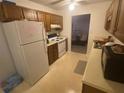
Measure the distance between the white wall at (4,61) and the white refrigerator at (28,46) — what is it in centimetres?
14

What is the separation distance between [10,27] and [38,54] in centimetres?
96

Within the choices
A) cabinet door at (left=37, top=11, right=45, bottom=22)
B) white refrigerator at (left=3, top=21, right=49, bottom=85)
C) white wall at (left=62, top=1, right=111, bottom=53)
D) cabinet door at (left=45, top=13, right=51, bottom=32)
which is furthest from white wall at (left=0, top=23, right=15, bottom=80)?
white wall at (left=62, top=1, right=111, bottom=53)

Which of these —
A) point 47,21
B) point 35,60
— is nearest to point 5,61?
point 35,60

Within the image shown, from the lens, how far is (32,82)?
6.58 feet

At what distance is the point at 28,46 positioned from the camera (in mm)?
1765

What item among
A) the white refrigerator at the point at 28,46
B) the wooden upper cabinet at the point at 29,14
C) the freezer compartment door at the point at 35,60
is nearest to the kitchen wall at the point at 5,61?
the white refrigerator at the point at 28,46

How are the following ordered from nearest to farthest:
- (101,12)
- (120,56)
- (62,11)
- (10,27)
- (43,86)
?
(120,56) → (10,27) → (43,86) → (101,12) → (62,11)

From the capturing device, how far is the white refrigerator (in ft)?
5.32

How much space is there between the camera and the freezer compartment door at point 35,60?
1786 mm

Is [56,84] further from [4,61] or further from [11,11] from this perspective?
[11,11]

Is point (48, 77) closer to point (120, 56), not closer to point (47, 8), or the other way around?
point (120, 56)

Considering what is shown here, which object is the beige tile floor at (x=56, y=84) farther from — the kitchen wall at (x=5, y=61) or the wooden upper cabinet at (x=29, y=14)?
the wooden upper cabinet at (x=29, y=14)

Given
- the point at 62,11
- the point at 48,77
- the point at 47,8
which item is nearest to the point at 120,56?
the point at 48,77

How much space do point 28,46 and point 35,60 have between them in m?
0.47
